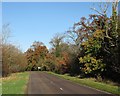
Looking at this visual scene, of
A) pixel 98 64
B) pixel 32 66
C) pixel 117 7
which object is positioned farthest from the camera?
pixel 32 66

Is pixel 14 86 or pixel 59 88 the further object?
pixel 14 86

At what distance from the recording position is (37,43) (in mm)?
167625

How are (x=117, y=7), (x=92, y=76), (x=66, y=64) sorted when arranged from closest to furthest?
1. (x=117, y=7)
2. (x=92, y=76)
3. (x=66, y=64)

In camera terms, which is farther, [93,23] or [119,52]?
[93,23]

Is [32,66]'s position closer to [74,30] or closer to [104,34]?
[74,30]

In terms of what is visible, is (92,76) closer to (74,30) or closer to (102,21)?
(102,21)

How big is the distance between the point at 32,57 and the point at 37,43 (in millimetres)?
11290

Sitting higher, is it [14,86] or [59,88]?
[14,86]

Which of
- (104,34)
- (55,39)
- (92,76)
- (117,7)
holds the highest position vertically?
(55,39)

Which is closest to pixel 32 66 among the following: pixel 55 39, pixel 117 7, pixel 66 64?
pixel 55 39

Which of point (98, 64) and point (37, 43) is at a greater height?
point (37, 43)

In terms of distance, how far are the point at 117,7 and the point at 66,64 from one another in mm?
40501

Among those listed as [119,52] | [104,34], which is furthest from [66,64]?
[119,52]

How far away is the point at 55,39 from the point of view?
432ft
